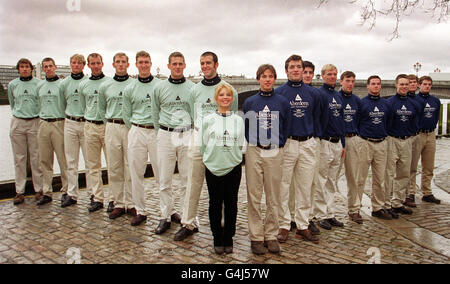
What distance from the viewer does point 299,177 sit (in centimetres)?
517

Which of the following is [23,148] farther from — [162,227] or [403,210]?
[403,210]

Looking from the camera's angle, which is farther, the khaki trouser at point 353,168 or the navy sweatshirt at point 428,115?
the navy sweatshirt at point 428,115

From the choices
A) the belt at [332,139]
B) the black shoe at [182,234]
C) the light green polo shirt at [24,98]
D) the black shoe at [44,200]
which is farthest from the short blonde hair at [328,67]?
the black shoe at [44,200]

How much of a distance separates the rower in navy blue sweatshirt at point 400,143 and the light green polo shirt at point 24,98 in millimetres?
6672

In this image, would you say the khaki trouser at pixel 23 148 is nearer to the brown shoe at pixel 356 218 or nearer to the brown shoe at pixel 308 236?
the brown shoe at pixel 308 236

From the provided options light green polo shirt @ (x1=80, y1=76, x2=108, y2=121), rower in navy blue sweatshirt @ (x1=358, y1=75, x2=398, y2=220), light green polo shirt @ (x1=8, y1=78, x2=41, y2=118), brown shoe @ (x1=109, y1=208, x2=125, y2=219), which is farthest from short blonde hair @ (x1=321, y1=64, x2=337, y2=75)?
light green polo shirt @ (x1=8, y1=78, x2=41, y2=118)

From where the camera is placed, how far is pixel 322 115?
542 cm

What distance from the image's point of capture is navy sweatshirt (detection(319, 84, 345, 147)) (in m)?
5.42

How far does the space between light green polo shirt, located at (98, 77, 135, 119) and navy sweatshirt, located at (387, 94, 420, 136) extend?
183 inches

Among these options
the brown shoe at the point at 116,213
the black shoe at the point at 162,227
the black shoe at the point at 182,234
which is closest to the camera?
the black shoe at the point at 182,234

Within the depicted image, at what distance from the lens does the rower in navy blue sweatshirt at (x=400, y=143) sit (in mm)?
6562

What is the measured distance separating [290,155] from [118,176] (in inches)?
116

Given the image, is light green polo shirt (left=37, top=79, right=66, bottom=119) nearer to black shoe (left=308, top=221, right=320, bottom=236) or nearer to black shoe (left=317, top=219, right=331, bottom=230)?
black shoe (left=308, top=221, right=320, bottom=236)
